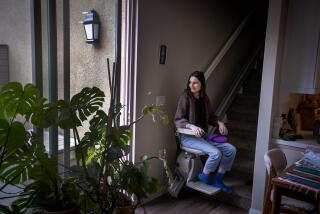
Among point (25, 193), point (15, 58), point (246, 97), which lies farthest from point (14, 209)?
point (246, 97)

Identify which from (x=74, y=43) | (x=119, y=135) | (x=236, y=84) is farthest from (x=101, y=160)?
(x=236, y=84)

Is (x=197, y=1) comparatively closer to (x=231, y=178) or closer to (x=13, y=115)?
(x=231, y=178)

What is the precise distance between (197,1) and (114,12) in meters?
1.11

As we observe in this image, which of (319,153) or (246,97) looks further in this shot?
(246,97)

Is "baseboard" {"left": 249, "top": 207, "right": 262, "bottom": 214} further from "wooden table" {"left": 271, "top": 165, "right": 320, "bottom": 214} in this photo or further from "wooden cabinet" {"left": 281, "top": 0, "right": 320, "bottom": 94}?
"wooden cabinet" {"left": 281, "top": 0, "right": 320, "bottom": 94}

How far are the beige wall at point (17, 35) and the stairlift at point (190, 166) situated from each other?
1.52m

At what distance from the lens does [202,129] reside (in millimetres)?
2854

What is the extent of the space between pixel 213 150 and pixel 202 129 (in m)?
0.26

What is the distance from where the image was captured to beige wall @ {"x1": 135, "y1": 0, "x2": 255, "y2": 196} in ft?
8.83

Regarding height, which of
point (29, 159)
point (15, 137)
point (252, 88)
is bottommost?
point (29, 159)

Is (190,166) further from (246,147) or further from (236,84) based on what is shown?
(236,84)

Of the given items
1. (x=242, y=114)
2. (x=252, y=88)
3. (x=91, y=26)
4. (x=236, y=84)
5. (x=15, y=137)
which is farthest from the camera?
(x=252, y=88)

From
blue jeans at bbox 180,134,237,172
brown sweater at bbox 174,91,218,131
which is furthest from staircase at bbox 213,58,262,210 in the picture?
brown sweater at bbox 174,91,218,131

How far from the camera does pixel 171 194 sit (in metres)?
2.97
